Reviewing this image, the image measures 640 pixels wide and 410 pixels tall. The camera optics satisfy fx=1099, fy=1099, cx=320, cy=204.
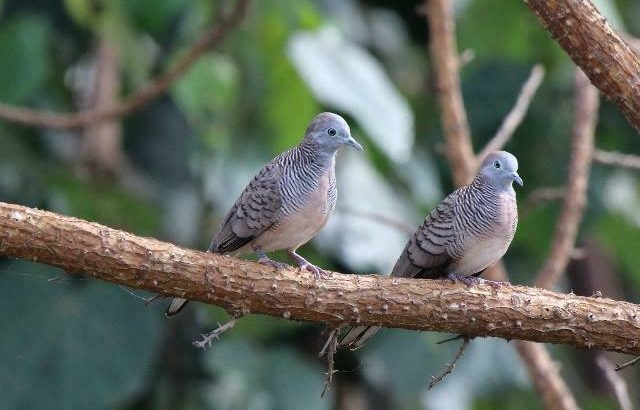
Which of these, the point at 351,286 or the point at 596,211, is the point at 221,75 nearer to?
the point at 596,211

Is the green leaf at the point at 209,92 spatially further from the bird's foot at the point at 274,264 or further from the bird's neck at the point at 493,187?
the bird's foot at the point at 274,264

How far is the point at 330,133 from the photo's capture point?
10.8ft

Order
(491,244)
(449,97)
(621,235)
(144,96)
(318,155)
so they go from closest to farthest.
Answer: (491,244)
(318,155)
(449,97)
(144,96)
(621,235)

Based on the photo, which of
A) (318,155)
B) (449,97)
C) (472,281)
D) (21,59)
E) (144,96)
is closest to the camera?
(472,281)

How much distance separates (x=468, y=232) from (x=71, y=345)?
2749 mm

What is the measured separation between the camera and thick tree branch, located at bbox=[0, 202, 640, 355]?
2781 mm

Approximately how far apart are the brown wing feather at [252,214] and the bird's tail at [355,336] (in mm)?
401

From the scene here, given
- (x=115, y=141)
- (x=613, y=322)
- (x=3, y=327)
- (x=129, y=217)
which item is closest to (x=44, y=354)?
(x=3, y=327)

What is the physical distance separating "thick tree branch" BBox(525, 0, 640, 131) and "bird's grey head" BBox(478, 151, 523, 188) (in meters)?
0.36

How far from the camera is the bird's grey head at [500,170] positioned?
10.6 ft

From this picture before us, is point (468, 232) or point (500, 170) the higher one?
point (500, 170)

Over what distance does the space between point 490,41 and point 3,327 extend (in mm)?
2950

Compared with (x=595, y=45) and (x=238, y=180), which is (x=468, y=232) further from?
(x=238, y=180)

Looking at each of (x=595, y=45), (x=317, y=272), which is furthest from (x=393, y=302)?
(x=595, y=45)
